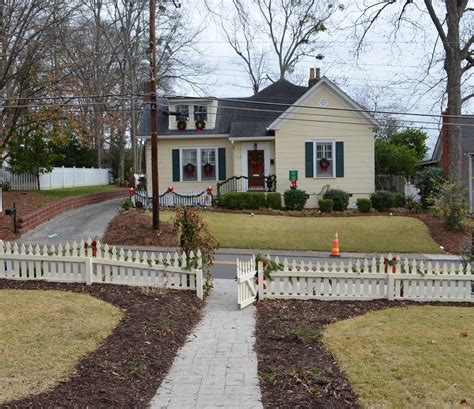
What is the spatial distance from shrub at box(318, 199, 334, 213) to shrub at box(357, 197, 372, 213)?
1.43m

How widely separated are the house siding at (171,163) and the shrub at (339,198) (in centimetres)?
545

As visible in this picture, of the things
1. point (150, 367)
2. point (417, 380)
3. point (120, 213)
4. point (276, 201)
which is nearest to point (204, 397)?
point (150, 367)

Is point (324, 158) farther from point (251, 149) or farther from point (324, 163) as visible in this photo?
point (251, 149)

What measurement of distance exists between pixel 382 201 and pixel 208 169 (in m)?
8.89

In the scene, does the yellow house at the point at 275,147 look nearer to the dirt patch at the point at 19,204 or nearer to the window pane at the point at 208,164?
the window pane at the point at 208,164

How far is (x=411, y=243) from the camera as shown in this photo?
61.3 ft

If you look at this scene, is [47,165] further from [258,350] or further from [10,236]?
[258,350]

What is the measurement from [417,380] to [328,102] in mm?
21636

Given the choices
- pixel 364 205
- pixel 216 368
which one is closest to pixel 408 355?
pixel 216 368

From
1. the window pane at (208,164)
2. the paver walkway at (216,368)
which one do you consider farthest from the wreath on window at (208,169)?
→ the paver walkway at (216,368)

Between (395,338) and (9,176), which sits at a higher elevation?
(9,176)

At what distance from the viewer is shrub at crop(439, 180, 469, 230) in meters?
19.7

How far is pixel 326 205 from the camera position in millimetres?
24562

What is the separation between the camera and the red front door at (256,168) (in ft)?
88.8
